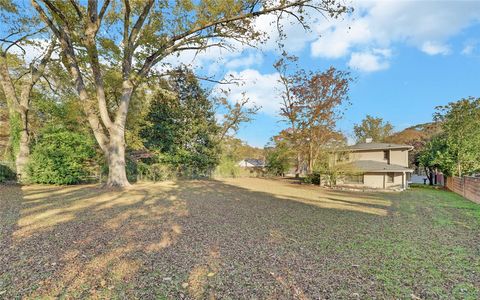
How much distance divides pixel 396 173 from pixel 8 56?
26.3 meters

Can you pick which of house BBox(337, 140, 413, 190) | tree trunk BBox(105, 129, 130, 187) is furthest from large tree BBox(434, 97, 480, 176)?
tree trunk BBox(105, 129, 130, 187)

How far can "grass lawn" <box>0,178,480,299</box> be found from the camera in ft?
8.01

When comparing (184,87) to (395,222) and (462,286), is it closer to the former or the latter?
(395,222)

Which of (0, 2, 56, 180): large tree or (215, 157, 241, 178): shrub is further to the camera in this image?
(215, 157, 241, 178): shrub

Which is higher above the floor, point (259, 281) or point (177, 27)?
point (177, 27)

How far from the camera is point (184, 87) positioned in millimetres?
18578

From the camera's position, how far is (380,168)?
20.2m

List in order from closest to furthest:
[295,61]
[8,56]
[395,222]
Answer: [395,222] < [8,56] < [295,61]

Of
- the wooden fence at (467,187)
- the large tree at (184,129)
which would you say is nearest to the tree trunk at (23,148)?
the large tree at (184,129)

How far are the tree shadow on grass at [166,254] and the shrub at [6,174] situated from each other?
22.0 ft

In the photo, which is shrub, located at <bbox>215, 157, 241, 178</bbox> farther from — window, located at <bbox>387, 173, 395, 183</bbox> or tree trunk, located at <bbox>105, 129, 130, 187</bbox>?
window, located at <bbox>387, 173, 395, 183</bbox>

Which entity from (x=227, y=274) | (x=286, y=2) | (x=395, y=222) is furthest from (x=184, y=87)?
(x=227, y=274)

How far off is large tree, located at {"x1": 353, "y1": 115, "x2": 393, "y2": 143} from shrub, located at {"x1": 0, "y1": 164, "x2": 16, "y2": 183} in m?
38.9

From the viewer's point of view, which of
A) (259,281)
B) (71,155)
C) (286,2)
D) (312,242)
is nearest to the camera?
(259,281)
